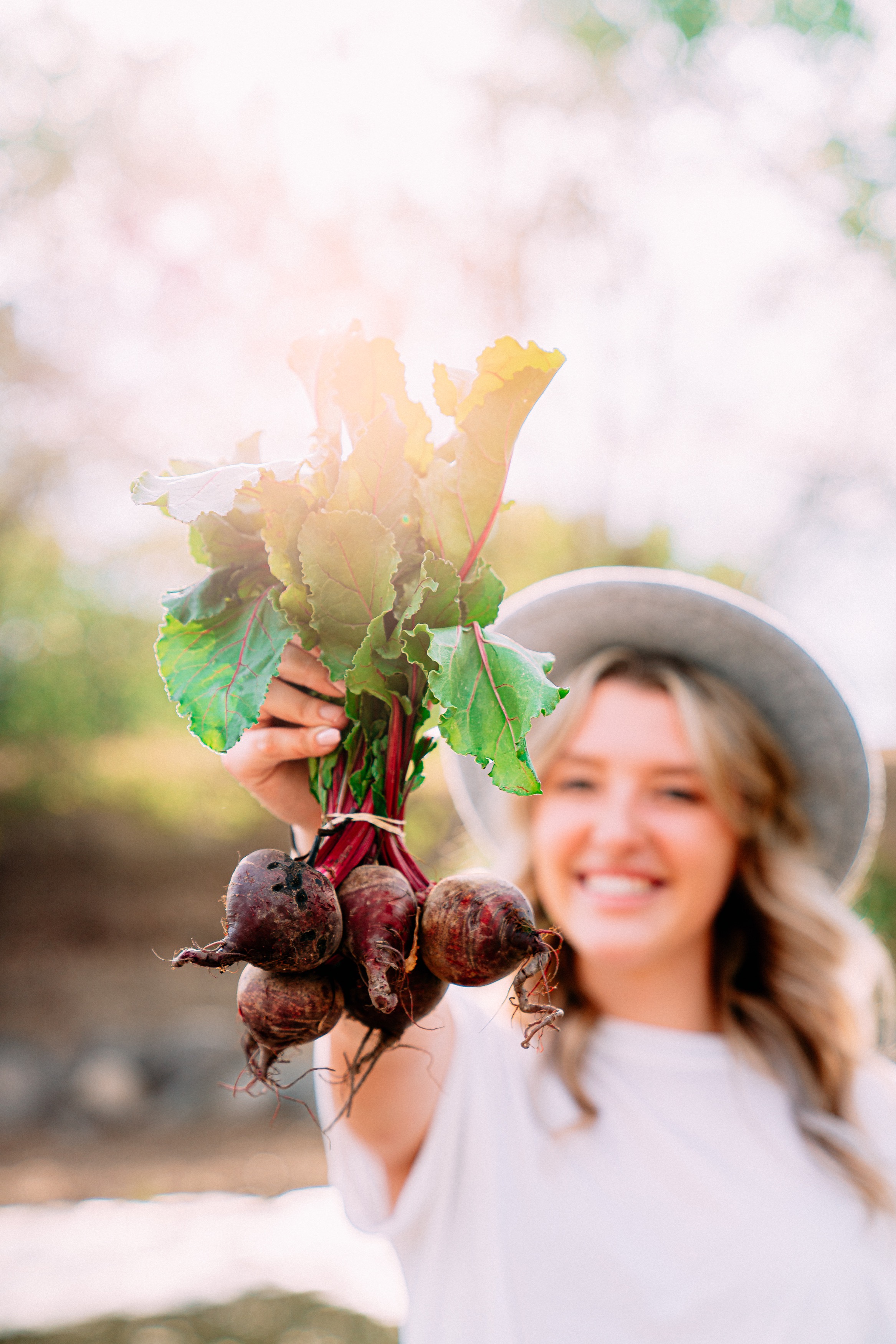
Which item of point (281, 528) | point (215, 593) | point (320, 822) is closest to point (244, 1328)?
point (320, 822)

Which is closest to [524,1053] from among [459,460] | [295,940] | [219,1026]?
[295,940]

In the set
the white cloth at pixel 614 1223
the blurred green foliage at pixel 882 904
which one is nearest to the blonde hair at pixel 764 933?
the white cloth at pixel 614 1223

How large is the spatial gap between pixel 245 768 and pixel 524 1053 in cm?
115

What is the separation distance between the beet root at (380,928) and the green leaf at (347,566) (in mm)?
229

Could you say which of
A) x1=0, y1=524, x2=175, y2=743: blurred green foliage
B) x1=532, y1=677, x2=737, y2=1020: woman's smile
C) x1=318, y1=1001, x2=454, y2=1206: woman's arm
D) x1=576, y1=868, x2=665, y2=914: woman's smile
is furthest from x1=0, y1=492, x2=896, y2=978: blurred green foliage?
x1=318, y1=1001, x2=454, y2=1206: woman's arm

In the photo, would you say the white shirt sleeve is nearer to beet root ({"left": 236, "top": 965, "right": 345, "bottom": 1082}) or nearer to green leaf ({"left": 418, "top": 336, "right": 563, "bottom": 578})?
beet root ({"left": 236, "top": 965, "right": 345, "bottom": 1082})

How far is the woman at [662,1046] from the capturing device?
1510mm

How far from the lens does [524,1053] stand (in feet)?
6.14

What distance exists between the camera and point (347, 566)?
0.86 meters

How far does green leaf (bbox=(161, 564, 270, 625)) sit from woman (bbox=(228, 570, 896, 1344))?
26cm

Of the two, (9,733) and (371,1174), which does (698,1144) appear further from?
(9,733)

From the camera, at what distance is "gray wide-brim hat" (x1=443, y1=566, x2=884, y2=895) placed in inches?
74.5

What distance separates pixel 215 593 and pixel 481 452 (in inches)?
13.3

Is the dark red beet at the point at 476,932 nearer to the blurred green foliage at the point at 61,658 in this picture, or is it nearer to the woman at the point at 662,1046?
the woman at the point at 662,1046
